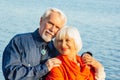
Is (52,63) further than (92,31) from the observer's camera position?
No

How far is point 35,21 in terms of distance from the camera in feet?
61.8

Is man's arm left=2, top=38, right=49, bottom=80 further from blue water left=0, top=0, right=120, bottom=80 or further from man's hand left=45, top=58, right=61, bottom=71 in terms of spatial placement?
blue water left=0, top=0, right=120, bottom=80

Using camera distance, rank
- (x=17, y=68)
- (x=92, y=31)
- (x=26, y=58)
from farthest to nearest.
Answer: (x=92, y=31), (x=26, y=58), (x=17, y=68)

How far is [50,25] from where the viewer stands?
3.79 meters

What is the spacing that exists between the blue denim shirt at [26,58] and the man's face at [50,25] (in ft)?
0.27

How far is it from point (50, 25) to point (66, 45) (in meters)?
0.25

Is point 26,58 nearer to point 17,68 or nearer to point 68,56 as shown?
point 17,68

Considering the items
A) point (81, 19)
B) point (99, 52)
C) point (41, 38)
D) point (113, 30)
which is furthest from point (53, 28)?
point (81, 19)

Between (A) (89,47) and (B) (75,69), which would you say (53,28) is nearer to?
(B) (75,69)

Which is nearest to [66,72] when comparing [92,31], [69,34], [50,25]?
[69,34]

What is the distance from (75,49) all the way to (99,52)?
9225 millimetres

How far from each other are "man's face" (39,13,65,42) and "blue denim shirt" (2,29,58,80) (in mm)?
84

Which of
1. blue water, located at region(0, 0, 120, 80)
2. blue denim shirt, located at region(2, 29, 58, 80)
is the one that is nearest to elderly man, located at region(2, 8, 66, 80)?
blue denim shirt, located at region(2, 29, 58, 80)

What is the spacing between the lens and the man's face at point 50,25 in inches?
149
